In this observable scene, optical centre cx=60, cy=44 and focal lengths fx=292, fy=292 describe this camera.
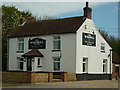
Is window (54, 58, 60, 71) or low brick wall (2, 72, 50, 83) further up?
window (54, 58, 60, 71)

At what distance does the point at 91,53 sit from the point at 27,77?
11.6m

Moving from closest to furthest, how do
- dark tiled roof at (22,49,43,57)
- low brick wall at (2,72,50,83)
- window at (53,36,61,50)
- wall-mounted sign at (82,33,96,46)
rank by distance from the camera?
low brick wall at (2,72,50,83)
wall-mounted sign at (82,33,96,46)
window at (53,36,61,50)
dark tiled roof at (22,49,43,57)

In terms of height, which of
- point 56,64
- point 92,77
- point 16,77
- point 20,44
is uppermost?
point 20,44

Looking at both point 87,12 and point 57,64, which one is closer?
point 57,64

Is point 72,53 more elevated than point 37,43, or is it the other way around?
point 37,43

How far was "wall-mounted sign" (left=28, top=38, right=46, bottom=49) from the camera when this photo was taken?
38156 mm

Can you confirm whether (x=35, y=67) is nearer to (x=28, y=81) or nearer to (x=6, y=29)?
(x=28, y=81)

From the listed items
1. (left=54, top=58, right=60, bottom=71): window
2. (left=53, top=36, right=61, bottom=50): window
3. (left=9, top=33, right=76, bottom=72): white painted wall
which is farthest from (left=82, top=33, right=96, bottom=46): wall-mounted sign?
(left=54, top=58, right=60, bottom=71): window

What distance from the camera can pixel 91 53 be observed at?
37.8m

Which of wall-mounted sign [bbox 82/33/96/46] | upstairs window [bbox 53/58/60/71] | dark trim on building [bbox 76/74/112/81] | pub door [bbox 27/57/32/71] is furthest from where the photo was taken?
pub door [bbox 27/57/32/71]

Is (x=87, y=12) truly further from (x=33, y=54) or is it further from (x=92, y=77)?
(x=33, y=54)

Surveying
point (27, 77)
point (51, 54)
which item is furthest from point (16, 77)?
point (51, 54)

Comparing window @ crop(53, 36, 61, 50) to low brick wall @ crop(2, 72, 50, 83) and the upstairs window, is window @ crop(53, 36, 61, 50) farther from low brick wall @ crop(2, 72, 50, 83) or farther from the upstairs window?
low brick wall @ crop(2, 72, 50, 83)

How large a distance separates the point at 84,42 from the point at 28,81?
10595mm
